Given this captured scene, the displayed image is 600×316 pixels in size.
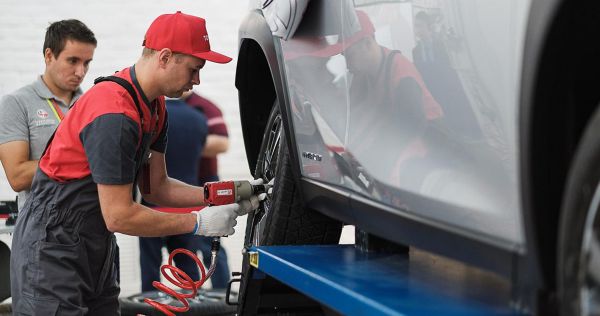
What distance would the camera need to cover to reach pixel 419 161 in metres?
2.03

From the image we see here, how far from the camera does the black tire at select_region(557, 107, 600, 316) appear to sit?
1.43 meters

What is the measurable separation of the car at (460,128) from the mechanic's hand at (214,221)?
0.32 meters

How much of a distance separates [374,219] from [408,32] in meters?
0.54

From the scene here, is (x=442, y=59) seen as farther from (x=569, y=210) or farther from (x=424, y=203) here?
(x=569, y=210)

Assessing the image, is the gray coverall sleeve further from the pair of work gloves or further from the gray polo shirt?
the pair of work gloves

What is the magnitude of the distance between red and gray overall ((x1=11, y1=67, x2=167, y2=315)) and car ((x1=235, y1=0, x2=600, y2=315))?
1.65 ft

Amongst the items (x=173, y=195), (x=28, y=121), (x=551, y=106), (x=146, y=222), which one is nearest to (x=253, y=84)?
(x=173, y=195)

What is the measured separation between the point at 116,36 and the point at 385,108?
692cm

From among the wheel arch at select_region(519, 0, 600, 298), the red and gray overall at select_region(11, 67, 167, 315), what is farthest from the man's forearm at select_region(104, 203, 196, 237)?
the wheel arch at select_region(519, 0, 600, 298)

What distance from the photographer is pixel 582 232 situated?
4.81ft

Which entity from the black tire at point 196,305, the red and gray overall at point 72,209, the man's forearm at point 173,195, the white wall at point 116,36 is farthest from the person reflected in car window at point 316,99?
the white wall at point 116,36

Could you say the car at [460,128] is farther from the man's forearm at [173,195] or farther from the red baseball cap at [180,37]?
the man's forearm at [173,195]

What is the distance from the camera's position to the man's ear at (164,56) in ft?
9.65

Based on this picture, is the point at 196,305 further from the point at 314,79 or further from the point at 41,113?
the point at 314,79
